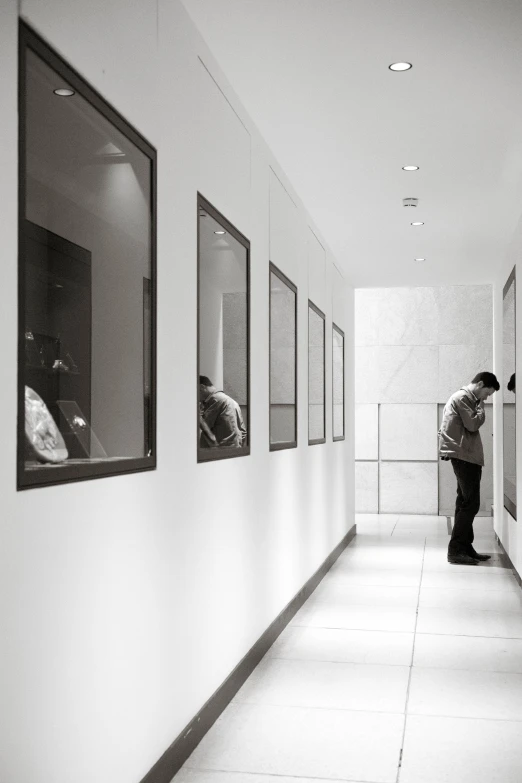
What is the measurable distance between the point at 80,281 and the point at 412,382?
11.1m

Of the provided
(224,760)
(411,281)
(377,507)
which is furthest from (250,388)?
(377,507)

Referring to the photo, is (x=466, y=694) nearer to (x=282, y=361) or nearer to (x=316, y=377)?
(x=282, y=361)

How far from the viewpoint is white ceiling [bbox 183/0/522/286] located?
355 centimetres

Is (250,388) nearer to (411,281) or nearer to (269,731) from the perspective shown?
(269,731)

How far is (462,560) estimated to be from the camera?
8289mm

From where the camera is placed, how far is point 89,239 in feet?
8.77

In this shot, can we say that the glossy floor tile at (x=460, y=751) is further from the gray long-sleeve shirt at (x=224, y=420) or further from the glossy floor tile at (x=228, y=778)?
the gray long-sleeve shirt at (x=224, y=420)

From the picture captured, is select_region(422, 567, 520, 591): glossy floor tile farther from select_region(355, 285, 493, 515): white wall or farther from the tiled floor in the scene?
select_region(355, 285, 493, 515): white wall

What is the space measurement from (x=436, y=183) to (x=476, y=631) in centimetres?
294

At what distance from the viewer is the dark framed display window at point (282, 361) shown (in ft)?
17.8

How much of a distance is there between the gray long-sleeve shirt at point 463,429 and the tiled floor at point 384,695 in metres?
1.17

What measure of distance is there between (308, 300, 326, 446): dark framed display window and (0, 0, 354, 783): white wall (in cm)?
158

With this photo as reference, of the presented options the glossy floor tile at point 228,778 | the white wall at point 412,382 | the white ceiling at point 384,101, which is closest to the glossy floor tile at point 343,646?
the glossy floor tile at point 228,778

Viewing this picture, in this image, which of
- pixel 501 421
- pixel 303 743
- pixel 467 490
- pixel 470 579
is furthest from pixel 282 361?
pixel 501 421
